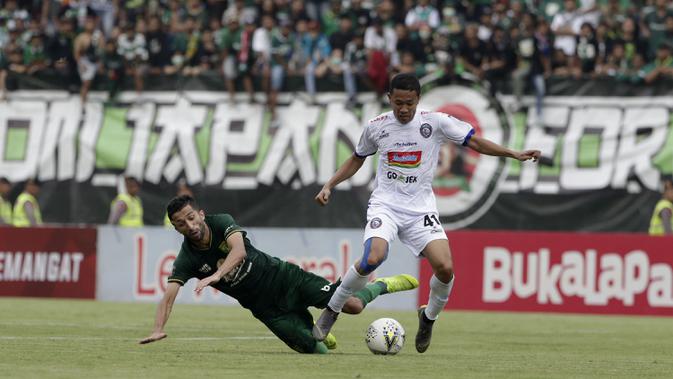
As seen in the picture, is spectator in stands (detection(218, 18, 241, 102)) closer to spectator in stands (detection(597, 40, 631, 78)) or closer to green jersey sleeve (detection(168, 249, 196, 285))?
spectator in stands (detection(597, 40, 631, 78))

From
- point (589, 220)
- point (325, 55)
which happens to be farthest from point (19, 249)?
point (589, 220)

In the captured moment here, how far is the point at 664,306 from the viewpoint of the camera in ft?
68.4

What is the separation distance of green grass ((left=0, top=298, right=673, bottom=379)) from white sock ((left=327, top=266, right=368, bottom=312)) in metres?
0.45

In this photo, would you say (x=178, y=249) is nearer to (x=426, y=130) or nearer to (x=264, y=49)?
(x=264, y=49)

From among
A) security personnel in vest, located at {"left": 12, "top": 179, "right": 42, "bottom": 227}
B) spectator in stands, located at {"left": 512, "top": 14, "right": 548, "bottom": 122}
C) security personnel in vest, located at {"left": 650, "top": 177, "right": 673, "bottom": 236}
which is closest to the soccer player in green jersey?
security personnel in vest, located at {"left": 650, "top": 177, "right": 673, "bottom": 236}

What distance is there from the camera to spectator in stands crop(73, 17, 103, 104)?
27531 mm

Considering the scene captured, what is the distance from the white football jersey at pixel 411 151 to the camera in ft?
39.6

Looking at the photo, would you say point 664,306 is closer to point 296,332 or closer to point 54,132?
point 296,332

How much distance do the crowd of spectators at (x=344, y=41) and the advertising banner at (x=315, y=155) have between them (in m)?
0.43

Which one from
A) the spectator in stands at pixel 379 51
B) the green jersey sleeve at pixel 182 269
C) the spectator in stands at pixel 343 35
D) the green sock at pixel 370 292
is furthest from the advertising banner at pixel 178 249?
the green jersey sleeve at pixel 182 269

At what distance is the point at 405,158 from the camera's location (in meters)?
12.1

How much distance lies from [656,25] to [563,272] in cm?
716

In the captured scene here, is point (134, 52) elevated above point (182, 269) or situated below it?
below

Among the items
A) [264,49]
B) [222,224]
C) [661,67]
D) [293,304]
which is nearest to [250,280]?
[293,304]
